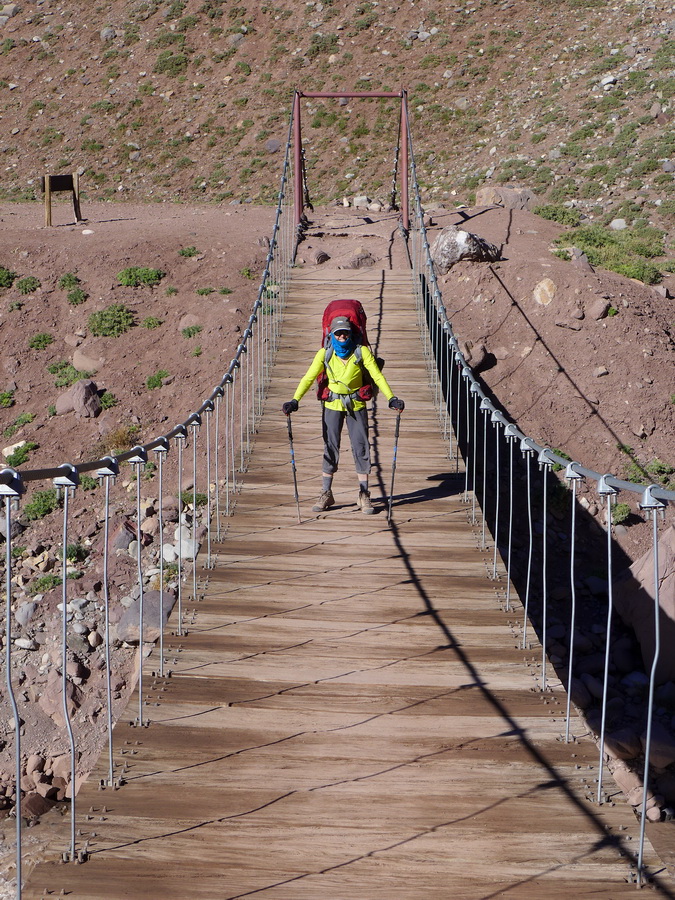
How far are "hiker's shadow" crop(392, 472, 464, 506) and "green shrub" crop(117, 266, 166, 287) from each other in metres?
9.78

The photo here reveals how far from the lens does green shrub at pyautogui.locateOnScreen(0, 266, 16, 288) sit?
632 inches

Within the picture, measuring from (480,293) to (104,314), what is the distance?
6327mm

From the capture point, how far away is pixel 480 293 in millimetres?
15109

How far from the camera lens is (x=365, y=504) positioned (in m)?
7.12

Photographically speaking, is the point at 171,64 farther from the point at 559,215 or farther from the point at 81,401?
the point at 81,401

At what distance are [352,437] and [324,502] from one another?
56 centimetres

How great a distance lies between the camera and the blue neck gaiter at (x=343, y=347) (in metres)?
6.81

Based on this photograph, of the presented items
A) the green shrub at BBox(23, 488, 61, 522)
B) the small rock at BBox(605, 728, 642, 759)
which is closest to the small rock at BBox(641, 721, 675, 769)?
the small rock at BBox(605, 728, 642, 759)

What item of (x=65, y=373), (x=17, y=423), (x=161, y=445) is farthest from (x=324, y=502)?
(x=65, y=373)

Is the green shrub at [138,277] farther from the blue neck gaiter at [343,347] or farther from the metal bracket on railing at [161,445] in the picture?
the metal bracket on railing at [161,445]

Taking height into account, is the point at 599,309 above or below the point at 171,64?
below

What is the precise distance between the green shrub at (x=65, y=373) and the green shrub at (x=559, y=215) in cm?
1057

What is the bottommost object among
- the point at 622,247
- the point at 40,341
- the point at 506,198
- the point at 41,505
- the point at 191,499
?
the point at 41,505

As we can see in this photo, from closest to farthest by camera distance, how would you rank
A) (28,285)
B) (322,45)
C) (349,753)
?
(349,753) < (28,285) < (322,45)
